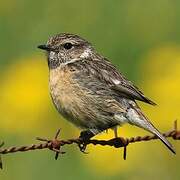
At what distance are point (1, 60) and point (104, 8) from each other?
5.96 ft

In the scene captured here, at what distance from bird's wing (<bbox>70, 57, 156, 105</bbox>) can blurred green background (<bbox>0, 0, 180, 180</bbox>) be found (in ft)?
5.73

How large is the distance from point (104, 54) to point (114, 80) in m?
4.41

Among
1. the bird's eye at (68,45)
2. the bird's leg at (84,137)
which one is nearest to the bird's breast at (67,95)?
the bird's leg at (84,137)

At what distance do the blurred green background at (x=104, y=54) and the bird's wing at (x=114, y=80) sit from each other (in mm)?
1746

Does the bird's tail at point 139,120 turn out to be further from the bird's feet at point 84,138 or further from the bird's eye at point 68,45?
the bird's eye at point 68,45

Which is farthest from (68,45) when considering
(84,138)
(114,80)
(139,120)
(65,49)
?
(84,138)

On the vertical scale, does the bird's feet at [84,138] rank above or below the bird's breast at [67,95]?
below

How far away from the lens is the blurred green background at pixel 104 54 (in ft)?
49.2

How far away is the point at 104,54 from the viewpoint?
17.2 metres

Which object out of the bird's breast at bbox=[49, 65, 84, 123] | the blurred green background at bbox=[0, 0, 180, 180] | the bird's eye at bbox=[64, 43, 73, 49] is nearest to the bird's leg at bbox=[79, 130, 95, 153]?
the bird's breast at bbox=[49, 65, 84, 123]

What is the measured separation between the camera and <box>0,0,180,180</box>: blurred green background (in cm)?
1500

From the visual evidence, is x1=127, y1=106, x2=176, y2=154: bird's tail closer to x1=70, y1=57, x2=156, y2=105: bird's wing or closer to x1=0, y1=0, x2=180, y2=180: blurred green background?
x1=70, y1=57, x2=156, y2=105: bird's wing

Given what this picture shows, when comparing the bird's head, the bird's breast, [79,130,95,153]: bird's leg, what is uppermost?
the bird's head

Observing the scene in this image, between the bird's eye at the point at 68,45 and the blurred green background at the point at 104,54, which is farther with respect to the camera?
the blurred green background at the point at 104,54
